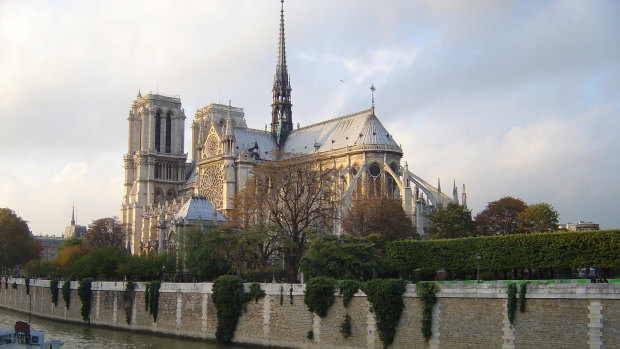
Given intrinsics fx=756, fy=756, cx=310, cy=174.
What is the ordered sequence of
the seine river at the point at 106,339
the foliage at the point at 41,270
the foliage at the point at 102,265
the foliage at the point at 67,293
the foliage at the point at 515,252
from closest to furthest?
1. the foliage at the point at 515,252
2. the seine river at the point at 106,339
3. the foliage at the point at 67,293
4. the foliage at the point at 102,265
5. the foliage at the point at 41,270

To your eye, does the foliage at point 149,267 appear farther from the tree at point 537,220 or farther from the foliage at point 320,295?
the tree at point 537,220

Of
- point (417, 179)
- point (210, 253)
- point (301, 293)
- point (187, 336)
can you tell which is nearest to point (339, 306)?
point (301, 293)

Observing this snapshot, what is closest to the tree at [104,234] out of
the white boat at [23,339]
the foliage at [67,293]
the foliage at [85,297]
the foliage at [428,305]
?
the foliage at [67,293]

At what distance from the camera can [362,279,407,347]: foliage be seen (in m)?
30.0

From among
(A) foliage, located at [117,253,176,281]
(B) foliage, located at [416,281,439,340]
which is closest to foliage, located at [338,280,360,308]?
(B) foliage, located at [416,281,439,340]

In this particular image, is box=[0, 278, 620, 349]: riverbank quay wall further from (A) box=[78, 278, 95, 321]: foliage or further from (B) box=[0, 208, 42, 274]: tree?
(B) box=[0, 208, 42, 274]: tree

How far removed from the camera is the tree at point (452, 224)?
5059 cm

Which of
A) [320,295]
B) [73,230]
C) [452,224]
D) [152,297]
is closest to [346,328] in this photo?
[320,295]

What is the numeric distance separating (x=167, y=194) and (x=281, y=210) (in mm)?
49672

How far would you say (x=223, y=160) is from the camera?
260ft

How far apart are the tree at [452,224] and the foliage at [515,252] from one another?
11361mm

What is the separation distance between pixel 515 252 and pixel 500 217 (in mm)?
25588

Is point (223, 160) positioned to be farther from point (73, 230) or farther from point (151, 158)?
point (73, 230)

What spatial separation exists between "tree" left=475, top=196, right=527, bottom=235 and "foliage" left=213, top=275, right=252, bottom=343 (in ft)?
86.6
